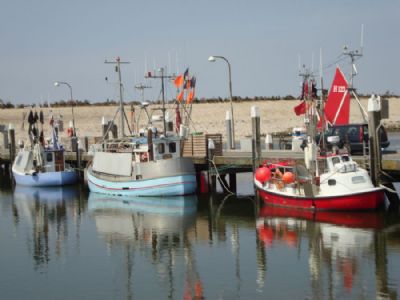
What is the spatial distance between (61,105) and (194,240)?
8608 centimetres

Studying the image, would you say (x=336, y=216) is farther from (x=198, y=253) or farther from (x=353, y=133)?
(x=353, y=133)

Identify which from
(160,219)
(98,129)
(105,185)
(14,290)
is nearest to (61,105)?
(98,129)

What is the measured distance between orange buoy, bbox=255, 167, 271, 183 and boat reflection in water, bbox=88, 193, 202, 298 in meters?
3.46

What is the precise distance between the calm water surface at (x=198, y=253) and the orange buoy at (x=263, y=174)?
4.48ft

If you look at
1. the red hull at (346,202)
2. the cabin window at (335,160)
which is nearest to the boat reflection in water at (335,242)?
the red hull at (346,202)

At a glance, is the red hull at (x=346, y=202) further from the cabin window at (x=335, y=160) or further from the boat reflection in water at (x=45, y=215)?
the boat reflection in water at (x=45, y=215)

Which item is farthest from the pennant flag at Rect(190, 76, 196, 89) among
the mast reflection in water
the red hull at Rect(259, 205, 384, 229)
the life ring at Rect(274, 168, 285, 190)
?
the red hull at Rect(259, 205, 384, 229)

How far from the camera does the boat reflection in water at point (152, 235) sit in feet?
66.5

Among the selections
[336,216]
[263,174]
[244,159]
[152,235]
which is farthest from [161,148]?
[336,216]

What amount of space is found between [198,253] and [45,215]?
1315 cm

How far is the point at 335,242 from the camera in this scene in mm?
24281

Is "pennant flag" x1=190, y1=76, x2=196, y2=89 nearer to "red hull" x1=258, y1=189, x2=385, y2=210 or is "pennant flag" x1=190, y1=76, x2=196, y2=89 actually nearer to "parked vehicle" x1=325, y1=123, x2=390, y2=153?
"parked vehicle" x1=325, y1=123, x2=390, y2=153

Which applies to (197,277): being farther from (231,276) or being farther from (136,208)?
(136,208)

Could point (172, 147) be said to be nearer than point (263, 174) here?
No
